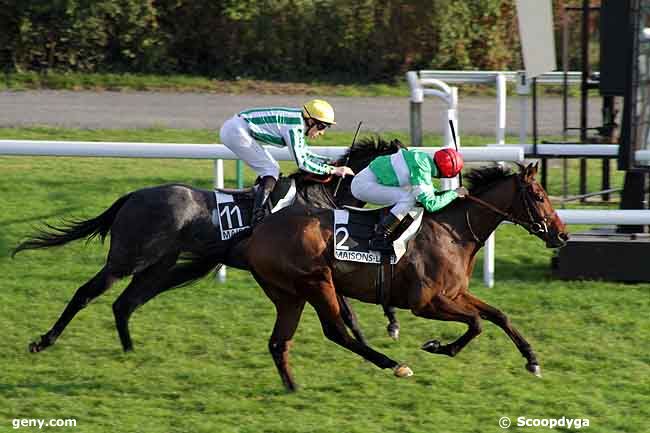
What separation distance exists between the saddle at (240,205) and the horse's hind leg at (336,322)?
731mm

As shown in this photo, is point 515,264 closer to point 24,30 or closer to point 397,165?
point 397,165

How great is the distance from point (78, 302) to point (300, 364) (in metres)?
1.28

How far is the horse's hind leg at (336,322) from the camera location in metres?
5.64

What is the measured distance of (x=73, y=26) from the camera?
590 inches

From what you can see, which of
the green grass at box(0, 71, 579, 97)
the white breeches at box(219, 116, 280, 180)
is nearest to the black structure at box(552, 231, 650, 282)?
the white breeches at box(219, 116, 280, 180)

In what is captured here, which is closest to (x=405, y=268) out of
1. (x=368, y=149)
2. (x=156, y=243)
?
(x=368, y=149)

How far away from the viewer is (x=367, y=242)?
5.71 meters

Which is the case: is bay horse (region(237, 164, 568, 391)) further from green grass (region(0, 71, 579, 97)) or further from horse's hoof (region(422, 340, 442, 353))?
green grass (region(0, 71, 579, 97))

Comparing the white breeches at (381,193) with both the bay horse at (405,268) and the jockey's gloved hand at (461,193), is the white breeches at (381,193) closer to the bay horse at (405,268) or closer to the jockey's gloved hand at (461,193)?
the bay horse at (405,268)

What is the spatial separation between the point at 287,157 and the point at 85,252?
177 centimetres

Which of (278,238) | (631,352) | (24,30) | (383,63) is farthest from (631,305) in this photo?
(24,30)

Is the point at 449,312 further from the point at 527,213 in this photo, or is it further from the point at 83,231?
the point at 83,231

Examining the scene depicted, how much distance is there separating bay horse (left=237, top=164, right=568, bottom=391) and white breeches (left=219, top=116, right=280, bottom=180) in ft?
2.28

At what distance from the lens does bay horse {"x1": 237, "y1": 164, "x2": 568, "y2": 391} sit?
564cm
